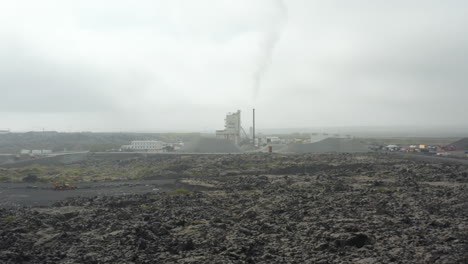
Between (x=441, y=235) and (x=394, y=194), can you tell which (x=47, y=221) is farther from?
(x=394, y=194)

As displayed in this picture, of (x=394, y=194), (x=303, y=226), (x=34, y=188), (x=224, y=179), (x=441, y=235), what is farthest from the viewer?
(x=224, y=179)

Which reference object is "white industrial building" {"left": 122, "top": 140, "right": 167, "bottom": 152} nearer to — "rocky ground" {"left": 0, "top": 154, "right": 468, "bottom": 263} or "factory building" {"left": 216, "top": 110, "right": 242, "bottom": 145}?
"factory building" {"left": 216, "top": 110, "right": 242, "bottom": 145}

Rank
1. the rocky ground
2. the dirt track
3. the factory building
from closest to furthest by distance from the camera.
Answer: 1. the rocky ground
2. the dirt track
3. the factory building

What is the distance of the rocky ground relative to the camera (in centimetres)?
1209

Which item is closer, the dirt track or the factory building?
the dirt track

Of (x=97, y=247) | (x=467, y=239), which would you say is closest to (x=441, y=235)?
(x=467, y=239)

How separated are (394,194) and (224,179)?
16.4 m

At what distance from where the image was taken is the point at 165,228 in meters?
15.7

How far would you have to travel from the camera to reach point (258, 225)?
1611 cm

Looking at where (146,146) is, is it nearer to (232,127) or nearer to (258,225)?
(232,127)

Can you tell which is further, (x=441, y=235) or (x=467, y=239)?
(x=441, y=235)

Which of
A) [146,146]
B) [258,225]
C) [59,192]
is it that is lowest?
[59,192]

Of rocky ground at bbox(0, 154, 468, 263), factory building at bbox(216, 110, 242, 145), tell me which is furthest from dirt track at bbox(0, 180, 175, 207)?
factory building at bbox(216, 110, 242, 145)

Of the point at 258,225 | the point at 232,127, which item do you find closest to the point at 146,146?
the point at 232,127
